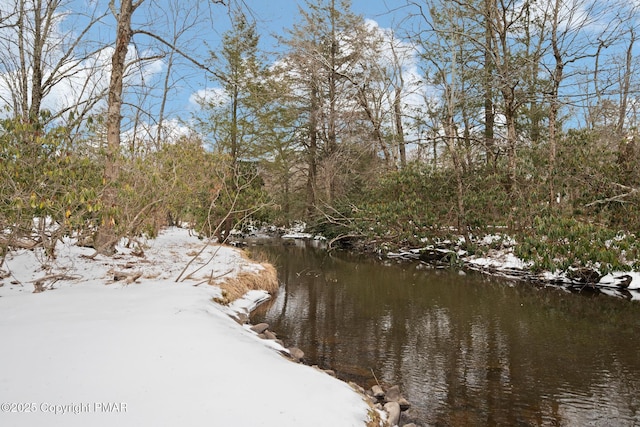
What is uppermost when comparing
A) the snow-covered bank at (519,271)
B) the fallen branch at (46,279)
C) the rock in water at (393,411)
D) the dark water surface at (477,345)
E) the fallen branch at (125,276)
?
the fallen branch at (46,279)

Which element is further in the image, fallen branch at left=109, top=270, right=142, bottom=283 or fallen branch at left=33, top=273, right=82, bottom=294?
fallen branch at left=109, top=270, right=142, bottom=283

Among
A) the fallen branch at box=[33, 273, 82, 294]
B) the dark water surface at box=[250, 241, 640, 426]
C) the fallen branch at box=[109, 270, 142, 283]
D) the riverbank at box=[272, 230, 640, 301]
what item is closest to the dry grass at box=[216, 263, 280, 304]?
the dark water surface at box=[250, 241, 640, 426]

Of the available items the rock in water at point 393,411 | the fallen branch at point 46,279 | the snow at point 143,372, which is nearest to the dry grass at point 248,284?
the snow at point 143,372

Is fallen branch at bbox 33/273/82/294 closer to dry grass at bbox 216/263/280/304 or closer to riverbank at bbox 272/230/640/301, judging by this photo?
dry grass at bbox 216/263/280/304

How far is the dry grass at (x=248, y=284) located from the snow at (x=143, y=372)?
1961mm

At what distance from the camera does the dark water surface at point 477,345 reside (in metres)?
4.05

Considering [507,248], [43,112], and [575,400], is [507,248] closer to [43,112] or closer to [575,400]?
[575,400]

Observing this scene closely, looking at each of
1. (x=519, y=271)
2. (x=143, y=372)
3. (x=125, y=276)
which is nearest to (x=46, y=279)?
(x=125, y=276)

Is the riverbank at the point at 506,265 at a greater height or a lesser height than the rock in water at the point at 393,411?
greater

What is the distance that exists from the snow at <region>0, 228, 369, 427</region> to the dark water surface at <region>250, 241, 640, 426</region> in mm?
1407

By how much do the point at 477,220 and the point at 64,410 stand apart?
41.1 feet

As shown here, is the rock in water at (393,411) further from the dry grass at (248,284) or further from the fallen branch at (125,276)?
the fallen branch at (125,276)

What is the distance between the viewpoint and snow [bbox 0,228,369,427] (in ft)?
7.98

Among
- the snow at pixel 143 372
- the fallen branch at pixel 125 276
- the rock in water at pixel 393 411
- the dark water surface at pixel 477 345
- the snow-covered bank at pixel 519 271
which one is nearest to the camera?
the snow at pixel 143 372
